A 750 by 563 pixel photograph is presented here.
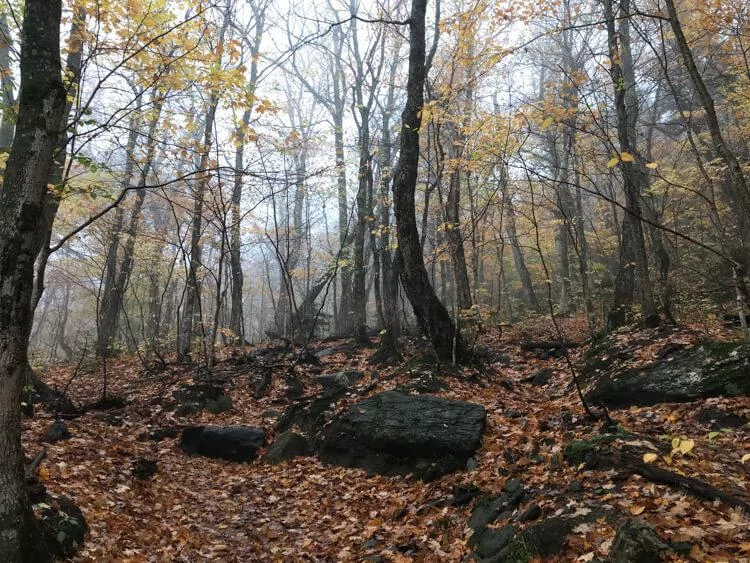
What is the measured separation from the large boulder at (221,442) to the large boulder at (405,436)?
1.49 meters

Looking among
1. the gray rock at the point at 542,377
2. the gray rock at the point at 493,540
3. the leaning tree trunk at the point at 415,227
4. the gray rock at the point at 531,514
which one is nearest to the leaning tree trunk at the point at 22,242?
the gray rock at the point at 493,540

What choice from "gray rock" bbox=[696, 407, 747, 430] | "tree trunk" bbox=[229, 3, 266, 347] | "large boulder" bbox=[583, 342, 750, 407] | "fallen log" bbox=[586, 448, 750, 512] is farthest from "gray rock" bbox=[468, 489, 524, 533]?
"tree trunk" bbox=[229, 3, 266, 347]

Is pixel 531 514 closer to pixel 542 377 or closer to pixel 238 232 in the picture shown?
pixel 542 377

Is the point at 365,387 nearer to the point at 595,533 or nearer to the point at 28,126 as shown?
the point at 595,533

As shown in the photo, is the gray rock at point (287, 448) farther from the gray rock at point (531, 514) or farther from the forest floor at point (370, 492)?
the gray rock at point (531, 514)

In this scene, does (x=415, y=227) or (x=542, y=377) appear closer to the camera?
(x=415, y=227)

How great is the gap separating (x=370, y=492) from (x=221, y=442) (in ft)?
11.4

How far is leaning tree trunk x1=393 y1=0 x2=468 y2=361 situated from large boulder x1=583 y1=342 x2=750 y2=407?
2.90 m

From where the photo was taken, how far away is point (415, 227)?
9711 mm

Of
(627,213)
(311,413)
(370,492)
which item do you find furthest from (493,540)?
(627,213)

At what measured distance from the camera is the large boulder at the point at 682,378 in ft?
19.5

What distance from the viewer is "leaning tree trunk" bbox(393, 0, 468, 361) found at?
949 cm

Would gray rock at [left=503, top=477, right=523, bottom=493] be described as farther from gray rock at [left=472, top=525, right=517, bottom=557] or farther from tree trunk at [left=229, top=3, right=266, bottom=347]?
tree trunk at [left=229, top=3, right=266, bottom=347]

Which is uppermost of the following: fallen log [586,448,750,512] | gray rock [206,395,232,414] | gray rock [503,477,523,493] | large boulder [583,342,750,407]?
large boulder [583,342,750,407]
